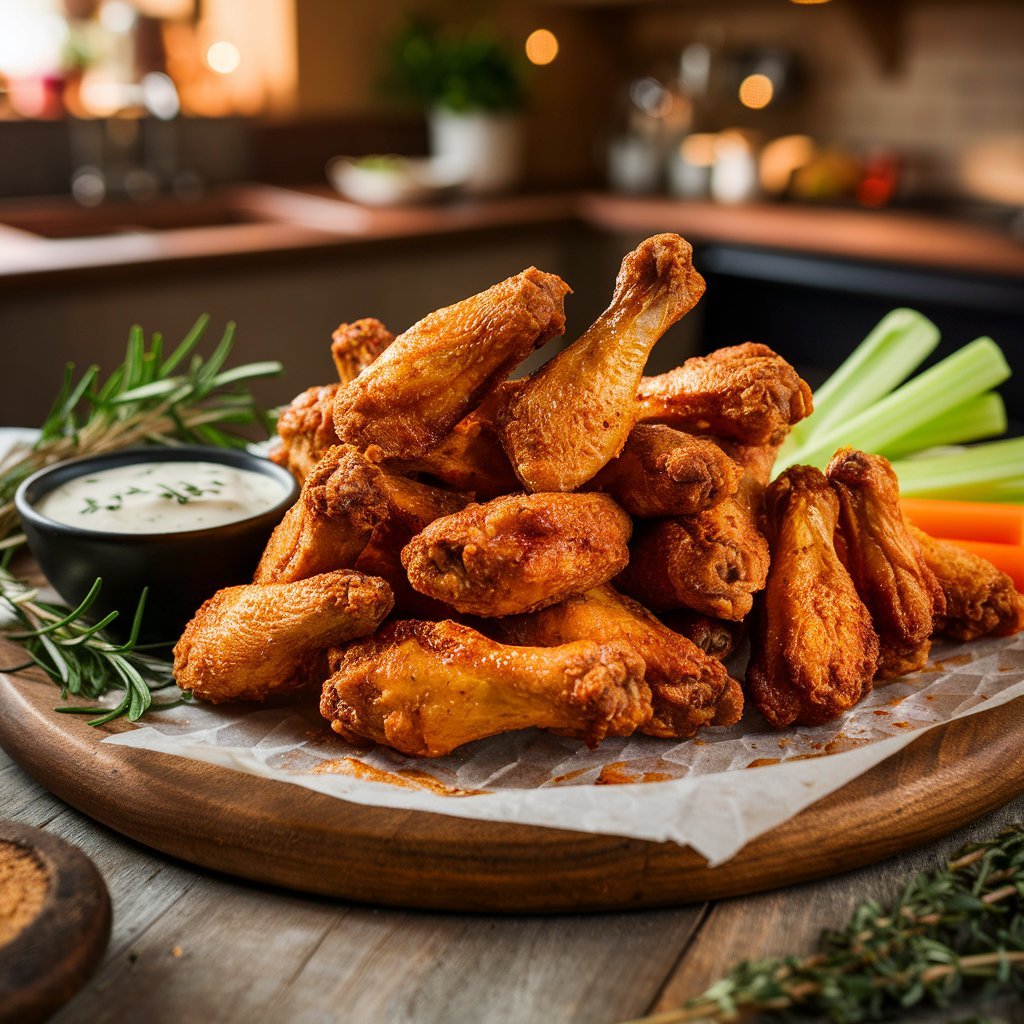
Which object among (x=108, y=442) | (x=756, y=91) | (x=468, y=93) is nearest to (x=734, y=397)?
(x=108, y=442)

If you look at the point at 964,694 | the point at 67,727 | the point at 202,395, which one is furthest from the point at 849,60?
the point at 67,727

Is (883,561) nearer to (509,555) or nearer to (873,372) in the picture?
(509,555)

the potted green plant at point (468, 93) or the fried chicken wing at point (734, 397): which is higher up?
the potted green plant at point (468, 93)

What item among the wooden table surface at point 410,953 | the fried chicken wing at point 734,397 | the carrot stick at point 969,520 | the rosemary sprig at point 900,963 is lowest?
the wooden table surface at point 410,953

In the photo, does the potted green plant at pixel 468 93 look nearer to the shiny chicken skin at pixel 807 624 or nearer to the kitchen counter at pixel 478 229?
the kitchen counter at pixel 478 229

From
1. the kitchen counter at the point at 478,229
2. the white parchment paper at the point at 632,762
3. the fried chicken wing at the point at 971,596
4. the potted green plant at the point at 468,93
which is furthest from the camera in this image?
the potted green plant at the point at 468,93

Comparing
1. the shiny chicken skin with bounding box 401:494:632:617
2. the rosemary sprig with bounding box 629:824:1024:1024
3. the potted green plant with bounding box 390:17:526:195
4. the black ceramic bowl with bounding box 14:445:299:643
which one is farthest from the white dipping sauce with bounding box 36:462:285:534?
the potted green plant with bounding box 390:17:526:195

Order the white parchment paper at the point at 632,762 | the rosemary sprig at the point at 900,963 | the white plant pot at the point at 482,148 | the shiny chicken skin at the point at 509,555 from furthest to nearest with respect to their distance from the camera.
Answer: the white plant pot at the point at 482,148 < the shiny chicken skin at the point at 509,555 < the white parchment paper at the point at 632,762 < the rosemary sprig at the point at 900,963

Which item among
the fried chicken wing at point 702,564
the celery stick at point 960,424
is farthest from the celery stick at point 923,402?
the fried chicken wing at point 702,564
